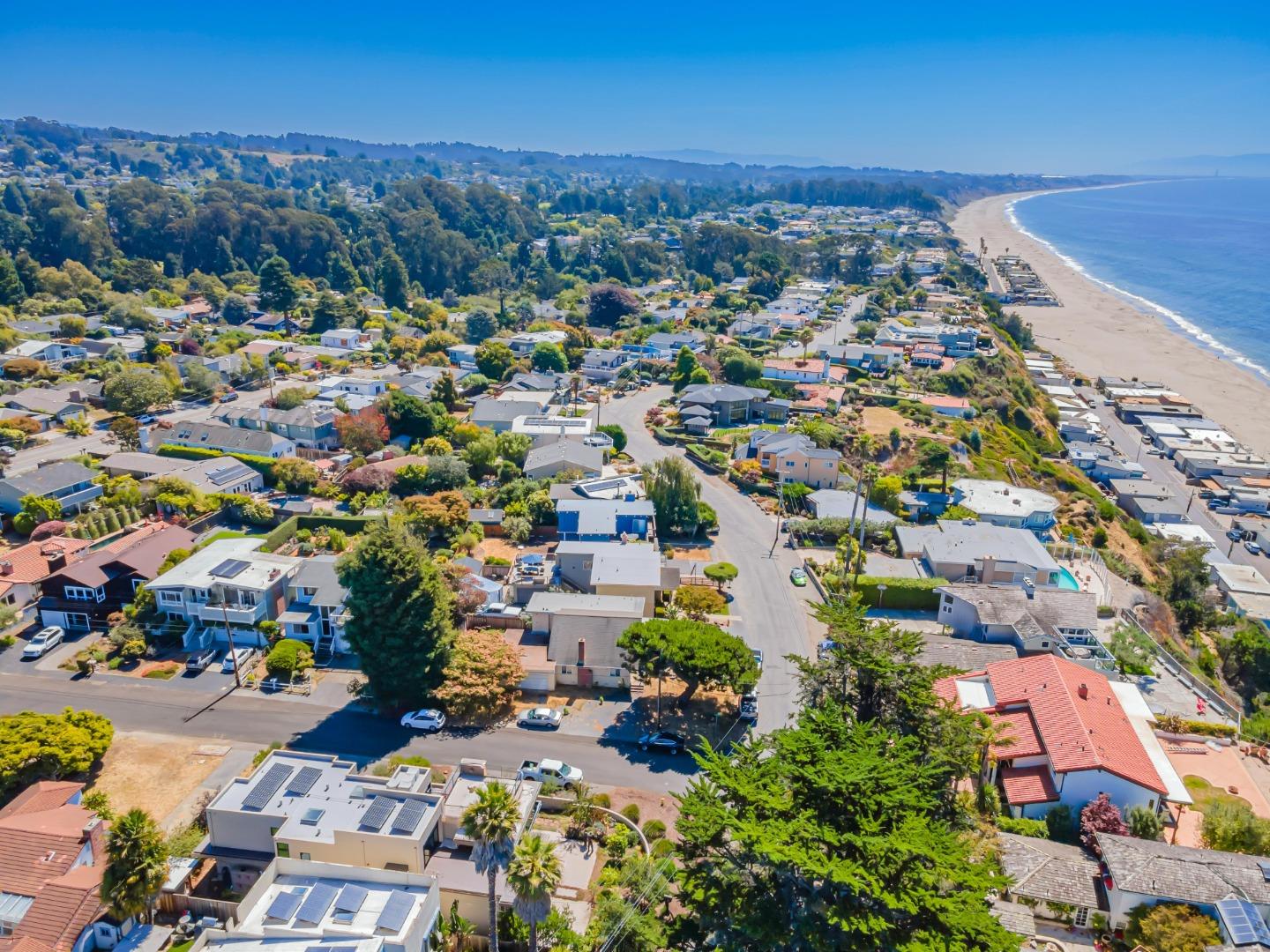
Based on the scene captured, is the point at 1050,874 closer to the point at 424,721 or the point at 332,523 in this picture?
the point at 424,721

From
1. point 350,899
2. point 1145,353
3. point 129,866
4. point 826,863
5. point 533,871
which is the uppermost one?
point 826,863

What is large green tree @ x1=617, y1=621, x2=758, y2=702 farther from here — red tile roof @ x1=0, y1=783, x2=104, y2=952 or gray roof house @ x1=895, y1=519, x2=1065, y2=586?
red tile roof @ x1=0, y1=783, x2=104, y2=952

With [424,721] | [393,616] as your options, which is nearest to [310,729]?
[424,721]

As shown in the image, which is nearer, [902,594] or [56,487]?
[902,594]

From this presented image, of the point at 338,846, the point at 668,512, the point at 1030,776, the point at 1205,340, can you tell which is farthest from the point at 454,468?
the point at 1205,340

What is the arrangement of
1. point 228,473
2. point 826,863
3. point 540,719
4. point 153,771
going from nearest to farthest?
1. point 826,863
2. point 153,771
3. point 540,719
4. point 228,473

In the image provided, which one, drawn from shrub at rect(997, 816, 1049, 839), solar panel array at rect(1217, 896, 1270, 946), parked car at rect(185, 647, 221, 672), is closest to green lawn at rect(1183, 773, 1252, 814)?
shrub at rect(997, 816, 1049, 839)
